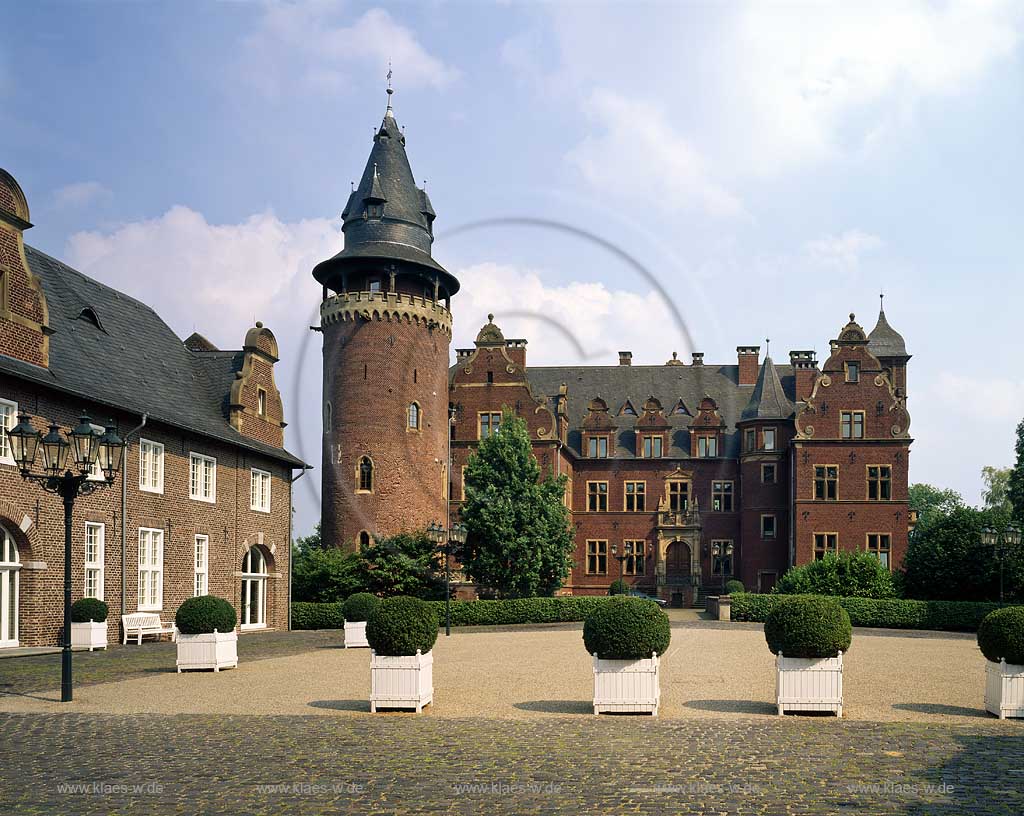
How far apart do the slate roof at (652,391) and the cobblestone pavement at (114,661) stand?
35233 mm

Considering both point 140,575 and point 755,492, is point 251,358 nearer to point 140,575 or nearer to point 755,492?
point 140,575

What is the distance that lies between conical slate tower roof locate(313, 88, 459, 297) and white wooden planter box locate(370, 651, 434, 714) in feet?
116

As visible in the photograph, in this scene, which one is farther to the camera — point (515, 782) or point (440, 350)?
point (440, 350)

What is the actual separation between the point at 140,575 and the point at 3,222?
36.0ft

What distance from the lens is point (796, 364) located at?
2574 inches

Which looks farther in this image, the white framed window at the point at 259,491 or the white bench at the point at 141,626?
the white framed window at the point at 259,491

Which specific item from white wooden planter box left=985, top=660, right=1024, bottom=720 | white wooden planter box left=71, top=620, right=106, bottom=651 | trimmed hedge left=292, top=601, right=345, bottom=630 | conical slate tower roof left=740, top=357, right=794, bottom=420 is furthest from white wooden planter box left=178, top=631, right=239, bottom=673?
conical slate tower roof left=740, top=357, right=794, bottom=420

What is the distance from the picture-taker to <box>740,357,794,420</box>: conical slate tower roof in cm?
6247

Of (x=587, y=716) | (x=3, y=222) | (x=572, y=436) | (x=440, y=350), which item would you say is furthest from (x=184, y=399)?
(x=572, y=436)

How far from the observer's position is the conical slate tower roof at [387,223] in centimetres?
5122

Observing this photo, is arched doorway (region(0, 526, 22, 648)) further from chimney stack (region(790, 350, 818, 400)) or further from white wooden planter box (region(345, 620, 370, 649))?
chimney stack (region(790, 350, 818, 400))

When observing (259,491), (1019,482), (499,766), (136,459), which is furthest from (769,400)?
(499,766)

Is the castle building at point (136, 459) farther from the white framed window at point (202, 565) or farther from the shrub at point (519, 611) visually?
the shrub at point (519, 611)

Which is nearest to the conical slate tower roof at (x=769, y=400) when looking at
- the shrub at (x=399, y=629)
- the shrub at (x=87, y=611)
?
the shrub at (x=87, y=611)
